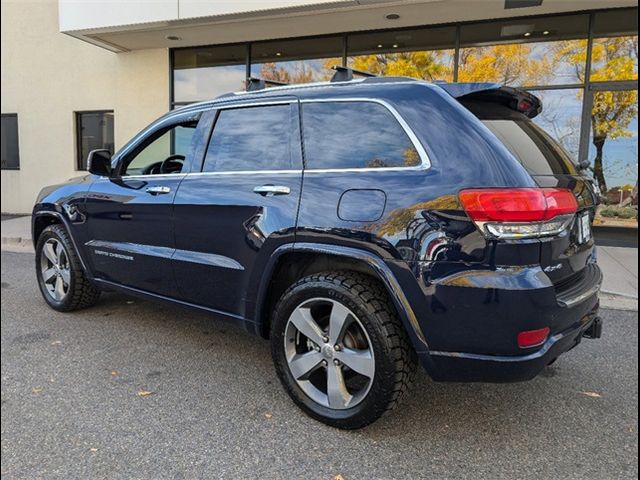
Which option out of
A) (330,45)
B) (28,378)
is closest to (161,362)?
(28,378)

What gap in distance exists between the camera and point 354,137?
105 inches

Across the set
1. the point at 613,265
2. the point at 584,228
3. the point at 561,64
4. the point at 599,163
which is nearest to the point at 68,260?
the point at 584,228

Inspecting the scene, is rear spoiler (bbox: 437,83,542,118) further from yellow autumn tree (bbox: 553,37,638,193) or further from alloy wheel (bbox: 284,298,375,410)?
yellow autumn tree (bbox: 553,37,638,193)

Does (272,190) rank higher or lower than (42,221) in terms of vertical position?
higher

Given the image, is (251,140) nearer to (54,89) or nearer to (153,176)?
(153,176)

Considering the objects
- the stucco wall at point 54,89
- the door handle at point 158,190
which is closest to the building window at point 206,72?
the stucco wall at point 54,89

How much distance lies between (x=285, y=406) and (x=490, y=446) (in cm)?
116

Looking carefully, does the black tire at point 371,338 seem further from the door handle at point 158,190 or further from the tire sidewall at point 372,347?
the door handle at point 158,190

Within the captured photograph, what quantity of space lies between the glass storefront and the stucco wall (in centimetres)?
465

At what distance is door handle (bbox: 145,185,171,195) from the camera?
343 cm

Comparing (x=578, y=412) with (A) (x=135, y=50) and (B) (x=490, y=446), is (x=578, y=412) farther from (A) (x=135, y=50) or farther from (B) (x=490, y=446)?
(A) (x=135, y=50)

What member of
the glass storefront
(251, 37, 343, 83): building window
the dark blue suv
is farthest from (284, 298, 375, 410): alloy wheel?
(251, 37, 343, 83): building window

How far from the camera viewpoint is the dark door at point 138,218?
3.46m

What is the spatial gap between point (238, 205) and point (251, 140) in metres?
0.45
